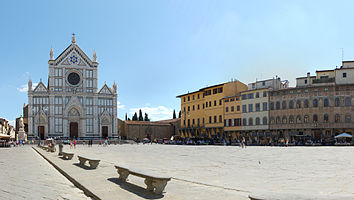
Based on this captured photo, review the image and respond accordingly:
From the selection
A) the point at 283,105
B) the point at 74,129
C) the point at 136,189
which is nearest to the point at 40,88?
the point at 74,129

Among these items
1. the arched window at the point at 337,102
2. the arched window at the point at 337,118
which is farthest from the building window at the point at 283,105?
the arched window at the point at 337,118

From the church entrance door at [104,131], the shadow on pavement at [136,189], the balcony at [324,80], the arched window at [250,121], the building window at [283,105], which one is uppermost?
the balcony at [324,80]

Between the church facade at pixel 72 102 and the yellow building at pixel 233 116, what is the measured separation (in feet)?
83.0

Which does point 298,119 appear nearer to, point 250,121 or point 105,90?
point 250,121

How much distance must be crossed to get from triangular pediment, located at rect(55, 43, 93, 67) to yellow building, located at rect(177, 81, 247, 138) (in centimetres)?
2281

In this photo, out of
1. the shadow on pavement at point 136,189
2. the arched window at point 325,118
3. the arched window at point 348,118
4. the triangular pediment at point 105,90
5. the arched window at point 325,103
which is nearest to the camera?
the shadow on pavement at point 136,189

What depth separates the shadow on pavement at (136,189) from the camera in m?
7.01

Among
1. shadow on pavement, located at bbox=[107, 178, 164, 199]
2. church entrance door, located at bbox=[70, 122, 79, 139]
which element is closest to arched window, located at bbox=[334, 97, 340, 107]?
shadow on pavement, located at bbox=[107, 178, 164, 199]

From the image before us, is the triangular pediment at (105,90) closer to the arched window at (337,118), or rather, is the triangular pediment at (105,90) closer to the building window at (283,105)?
the building window at (283,105)

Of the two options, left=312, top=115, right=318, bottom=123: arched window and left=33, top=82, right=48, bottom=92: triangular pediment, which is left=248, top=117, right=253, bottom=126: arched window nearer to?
left=312, top=115, right=318, bottom=123: arched window

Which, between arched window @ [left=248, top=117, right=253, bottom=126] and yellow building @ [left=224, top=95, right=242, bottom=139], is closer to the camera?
arched window @ [left=248, top=117, right=253, bottom=126]

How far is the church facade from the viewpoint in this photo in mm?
64312

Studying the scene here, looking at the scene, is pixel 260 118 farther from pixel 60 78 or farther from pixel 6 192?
pixel 6 192

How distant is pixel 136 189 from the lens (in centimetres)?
783
